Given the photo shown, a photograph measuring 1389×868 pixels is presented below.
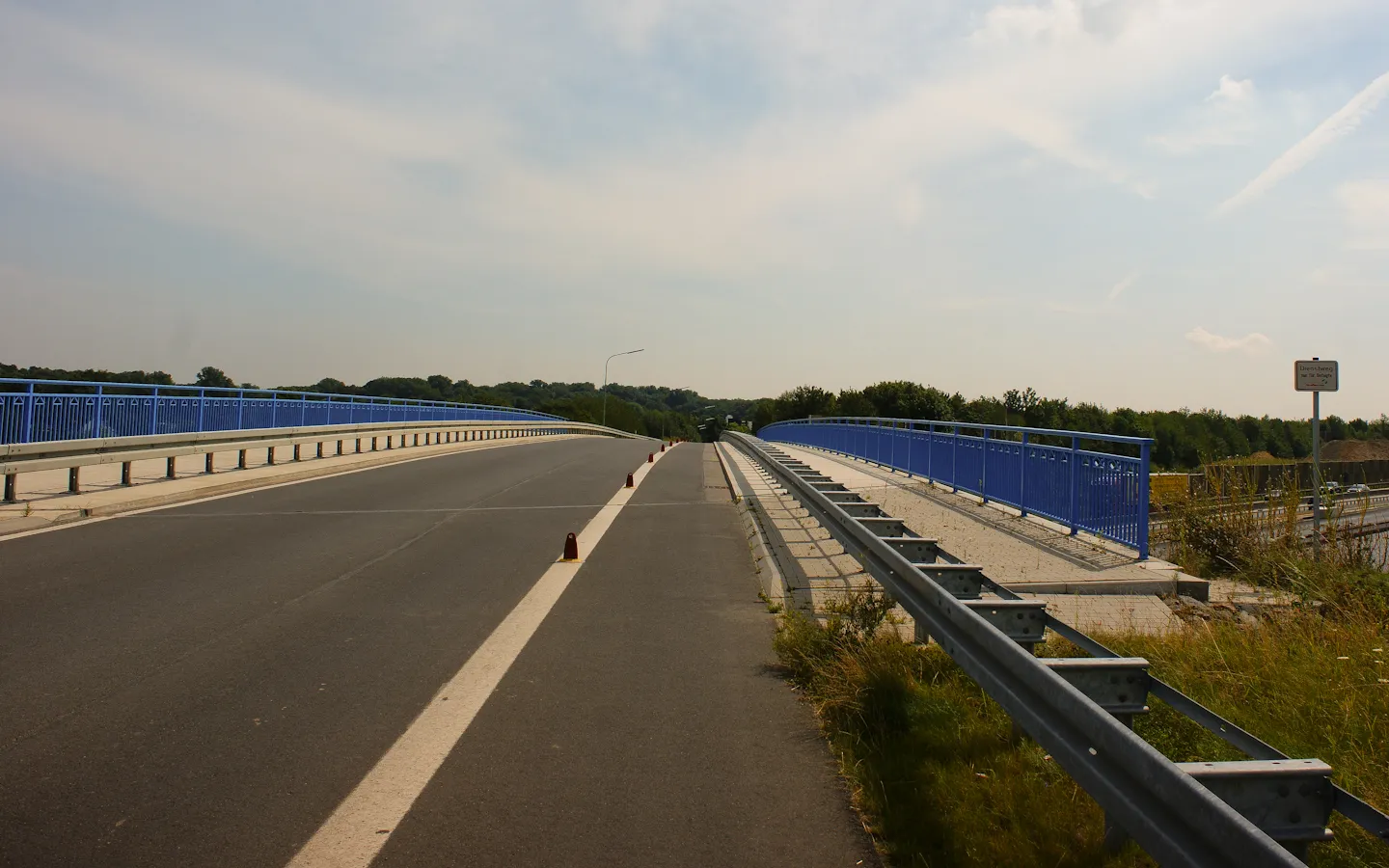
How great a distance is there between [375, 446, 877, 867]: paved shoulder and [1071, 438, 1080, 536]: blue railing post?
4810 mm

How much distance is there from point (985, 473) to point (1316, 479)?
408 cm

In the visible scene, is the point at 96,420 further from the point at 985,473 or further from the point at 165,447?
the point at 985,473

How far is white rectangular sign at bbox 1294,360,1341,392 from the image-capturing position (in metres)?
14.7

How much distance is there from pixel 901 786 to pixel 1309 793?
5.46 ft

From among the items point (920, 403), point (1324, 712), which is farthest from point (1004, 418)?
point (1324, 712)

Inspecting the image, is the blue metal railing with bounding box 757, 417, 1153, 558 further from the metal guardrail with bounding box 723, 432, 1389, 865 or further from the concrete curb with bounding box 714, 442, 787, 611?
the metal guardrail with bounding box 723, 432, 1389, 865

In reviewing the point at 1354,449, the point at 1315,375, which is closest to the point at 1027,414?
the point at 1354,449

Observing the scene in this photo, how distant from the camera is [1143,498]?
9055 millimetres

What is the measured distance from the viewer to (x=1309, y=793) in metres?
2.47

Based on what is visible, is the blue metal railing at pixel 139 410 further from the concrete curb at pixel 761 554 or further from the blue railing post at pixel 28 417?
the concrete curb at pixel 761 554

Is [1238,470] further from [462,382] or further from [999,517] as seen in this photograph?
[462,382]

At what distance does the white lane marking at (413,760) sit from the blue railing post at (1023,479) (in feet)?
22.9

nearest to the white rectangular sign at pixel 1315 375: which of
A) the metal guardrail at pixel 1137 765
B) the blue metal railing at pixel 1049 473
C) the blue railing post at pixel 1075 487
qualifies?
the blue metal railing at pixel 1049 473

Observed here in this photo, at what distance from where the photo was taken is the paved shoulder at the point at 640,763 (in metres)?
3.34
